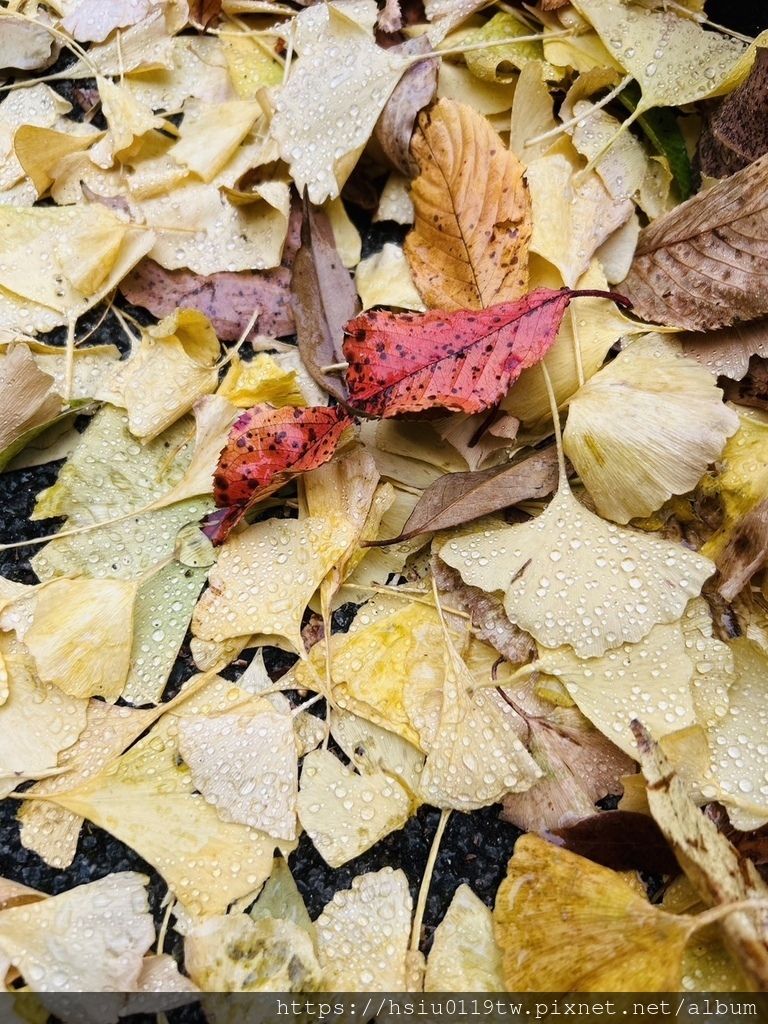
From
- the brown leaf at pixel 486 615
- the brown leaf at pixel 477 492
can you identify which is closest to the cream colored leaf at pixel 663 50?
the brown leaf at pixel 477 492

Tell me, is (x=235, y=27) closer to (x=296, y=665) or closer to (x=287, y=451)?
(x=287, y=451)

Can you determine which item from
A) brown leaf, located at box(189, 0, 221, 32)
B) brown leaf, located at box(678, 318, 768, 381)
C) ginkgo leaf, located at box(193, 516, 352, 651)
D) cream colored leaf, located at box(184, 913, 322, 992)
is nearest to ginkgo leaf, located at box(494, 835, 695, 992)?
cream colored leaf, located at box(184, 913, 322, 992)

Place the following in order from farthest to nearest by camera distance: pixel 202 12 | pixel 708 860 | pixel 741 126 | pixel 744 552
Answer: pixel 202 12, pixel 741 126, pixel 744 552, pixel 708 860

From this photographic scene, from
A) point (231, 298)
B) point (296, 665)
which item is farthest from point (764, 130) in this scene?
point (296, 665)

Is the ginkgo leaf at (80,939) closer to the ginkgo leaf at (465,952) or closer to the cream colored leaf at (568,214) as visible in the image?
the ginkgo leaf at (465,952)

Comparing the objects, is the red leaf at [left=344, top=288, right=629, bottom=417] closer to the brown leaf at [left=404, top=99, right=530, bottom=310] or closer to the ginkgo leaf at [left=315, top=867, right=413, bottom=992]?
the brown leaf at [left=404, top=99, right=530, bottom=310]

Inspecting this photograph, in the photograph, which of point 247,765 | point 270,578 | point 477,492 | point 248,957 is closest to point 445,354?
point 477,492

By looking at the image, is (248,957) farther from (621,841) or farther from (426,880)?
(621,841)
